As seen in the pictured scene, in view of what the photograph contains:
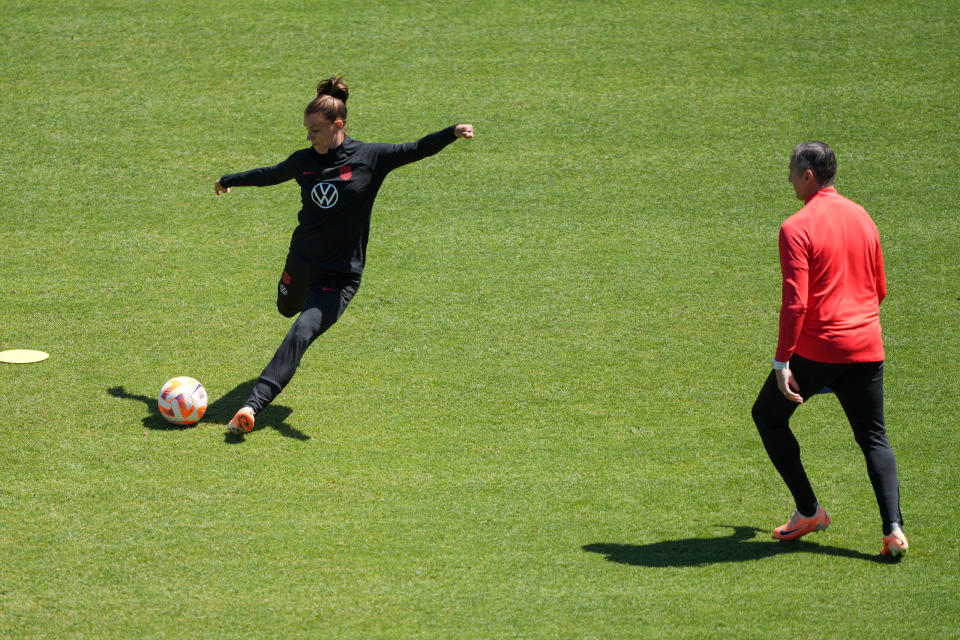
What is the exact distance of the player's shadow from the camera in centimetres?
486

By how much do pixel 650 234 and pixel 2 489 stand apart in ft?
19.2

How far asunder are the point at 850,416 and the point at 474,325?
3.40m

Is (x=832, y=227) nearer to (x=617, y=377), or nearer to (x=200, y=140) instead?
(x=617, y=377)

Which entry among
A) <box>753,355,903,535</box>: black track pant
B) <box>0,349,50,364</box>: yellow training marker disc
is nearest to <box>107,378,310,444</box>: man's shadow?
<box>0,349,50,364</box>: yellow training marker disc

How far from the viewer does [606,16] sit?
479 inches

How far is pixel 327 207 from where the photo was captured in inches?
246

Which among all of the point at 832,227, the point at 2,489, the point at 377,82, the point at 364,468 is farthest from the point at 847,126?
the point at 2,489

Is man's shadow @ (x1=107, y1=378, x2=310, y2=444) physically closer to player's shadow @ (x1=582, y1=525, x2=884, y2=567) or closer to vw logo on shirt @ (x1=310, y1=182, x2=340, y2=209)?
vw logo on shirt @ (x1=310, y1=182, x2=340, y2=209)

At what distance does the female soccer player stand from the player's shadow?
2.38 m

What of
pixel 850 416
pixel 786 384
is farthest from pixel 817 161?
pixel 850 416

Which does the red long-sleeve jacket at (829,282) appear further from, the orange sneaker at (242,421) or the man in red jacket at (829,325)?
the orange sneaker at (242,421)

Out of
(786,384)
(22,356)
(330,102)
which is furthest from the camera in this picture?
(22,356)

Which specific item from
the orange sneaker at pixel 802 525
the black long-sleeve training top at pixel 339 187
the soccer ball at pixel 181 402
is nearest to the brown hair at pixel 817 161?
the orange sneaker at pixel 802 525

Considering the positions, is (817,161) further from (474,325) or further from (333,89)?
(474,325)
